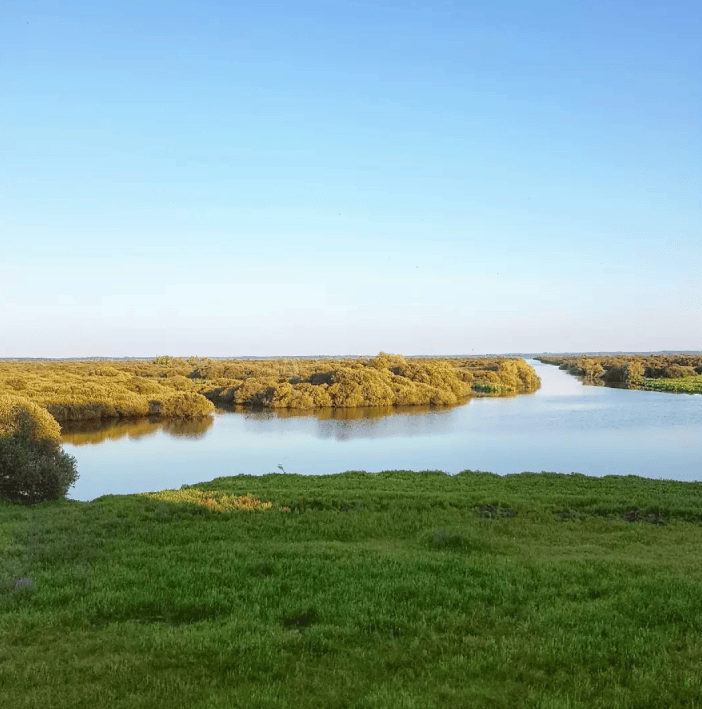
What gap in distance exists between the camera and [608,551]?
43.1ft

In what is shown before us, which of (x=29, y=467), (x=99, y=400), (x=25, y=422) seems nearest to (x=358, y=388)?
(x=99, y=400)

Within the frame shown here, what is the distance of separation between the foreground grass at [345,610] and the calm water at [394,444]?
18604 mm

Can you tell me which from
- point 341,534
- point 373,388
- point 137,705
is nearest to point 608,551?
point 341,534

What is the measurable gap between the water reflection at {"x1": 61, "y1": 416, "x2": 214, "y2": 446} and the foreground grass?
36.3 meters

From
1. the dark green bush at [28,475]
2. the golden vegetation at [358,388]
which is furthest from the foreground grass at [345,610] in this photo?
the golden vegetation at [358,388]

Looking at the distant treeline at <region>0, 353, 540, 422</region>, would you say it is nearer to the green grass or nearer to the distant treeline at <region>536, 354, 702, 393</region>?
the green grass

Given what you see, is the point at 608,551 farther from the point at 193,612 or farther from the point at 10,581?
the point at 10,581

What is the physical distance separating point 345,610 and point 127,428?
52.5 m

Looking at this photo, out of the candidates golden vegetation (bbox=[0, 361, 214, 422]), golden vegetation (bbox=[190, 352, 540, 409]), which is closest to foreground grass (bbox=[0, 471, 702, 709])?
golden vegetation (bbox=[0, 361, 214, 422])

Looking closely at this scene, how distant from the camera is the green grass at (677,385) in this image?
99062 mm

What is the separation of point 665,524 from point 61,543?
635 inches

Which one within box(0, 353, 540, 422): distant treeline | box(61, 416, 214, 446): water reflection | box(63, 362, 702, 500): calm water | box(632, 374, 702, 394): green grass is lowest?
box(61, 416, 214, 446): water reflection

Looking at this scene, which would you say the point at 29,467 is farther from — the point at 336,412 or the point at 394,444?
the point at 336,412

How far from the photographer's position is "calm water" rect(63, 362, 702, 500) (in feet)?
118
